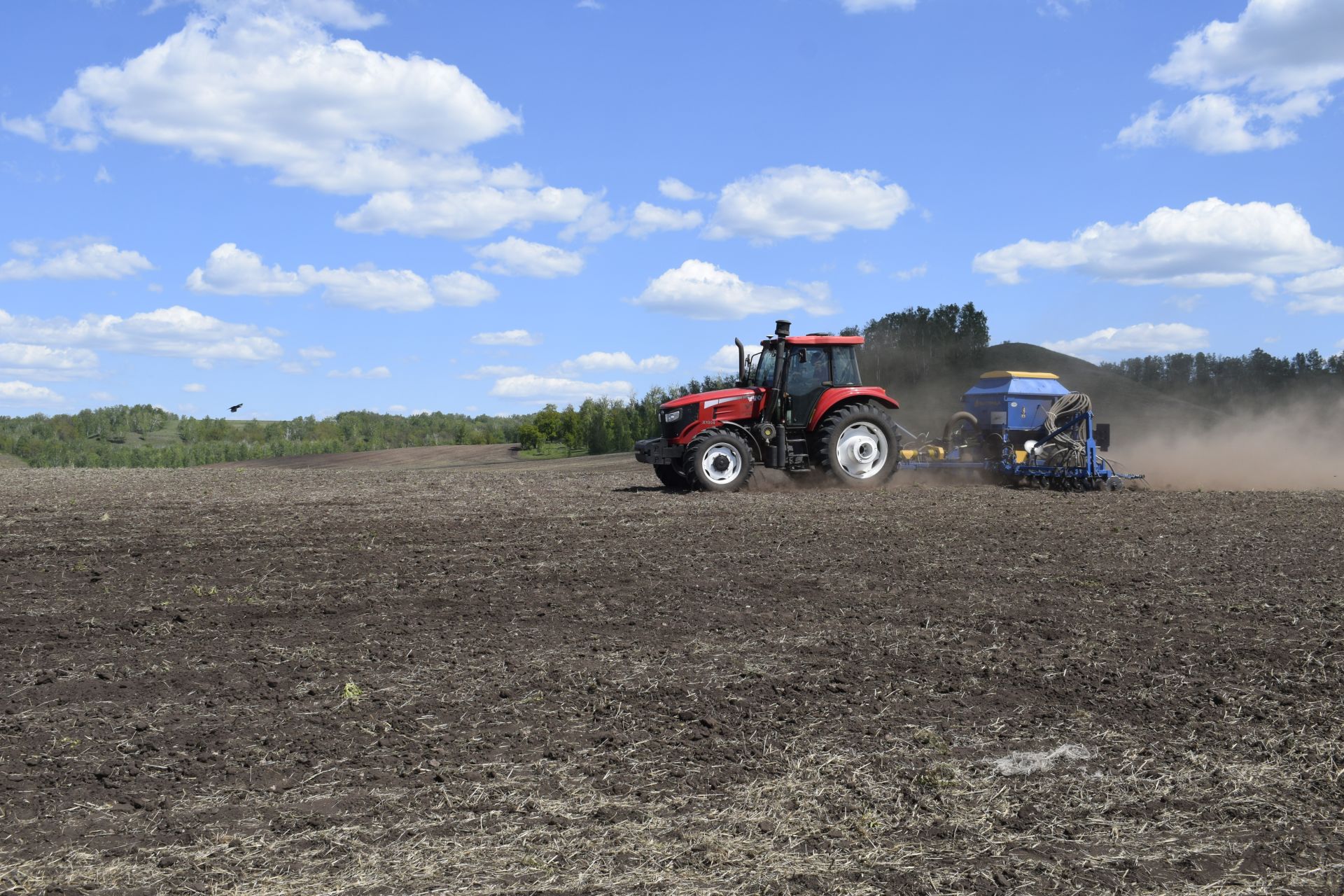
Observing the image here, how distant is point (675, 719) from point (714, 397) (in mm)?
11180

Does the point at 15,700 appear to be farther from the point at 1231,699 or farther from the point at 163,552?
the point at 1231,699

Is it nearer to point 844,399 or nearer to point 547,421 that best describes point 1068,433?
point 844,399

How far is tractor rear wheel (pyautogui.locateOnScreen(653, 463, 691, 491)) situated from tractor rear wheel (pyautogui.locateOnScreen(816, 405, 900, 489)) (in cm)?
218

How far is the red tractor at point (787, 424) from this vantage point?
16.2m

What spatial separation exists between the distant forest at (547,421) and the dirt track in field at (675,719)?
9.40 metres

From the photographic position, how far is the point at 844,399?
16.6 meters

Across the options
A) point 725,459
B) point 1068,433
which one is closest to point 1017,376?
point 1068,433

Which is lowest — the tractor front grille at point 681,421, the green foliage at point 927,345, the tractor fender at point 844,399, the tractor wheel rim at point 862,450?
the tractor wheel rim at point 862,450

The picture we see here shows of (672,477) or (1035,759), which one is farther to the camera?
(672,477)

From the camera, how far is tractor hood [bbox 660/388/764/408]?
16.3 m

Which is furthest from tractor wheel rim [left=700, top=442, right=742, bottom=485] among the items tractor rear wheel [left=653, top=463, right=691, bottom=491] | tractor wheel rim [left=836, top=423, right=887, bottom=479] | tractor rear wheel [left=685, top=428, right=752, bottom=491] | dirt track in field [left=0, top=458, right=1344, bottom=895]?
dirt track in field [left=0, top=458, right=1344, bottom=895]

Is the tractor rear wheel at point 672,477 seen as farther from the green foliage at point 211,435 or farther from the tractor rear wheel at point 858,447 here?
the green foliage at point 211,435

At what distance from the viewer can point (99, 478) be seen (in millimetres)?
22312

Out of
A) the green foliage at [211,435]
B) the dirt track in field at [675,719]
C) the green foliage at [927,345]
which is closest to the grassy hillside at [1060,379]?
the green foliage at [927,345]
